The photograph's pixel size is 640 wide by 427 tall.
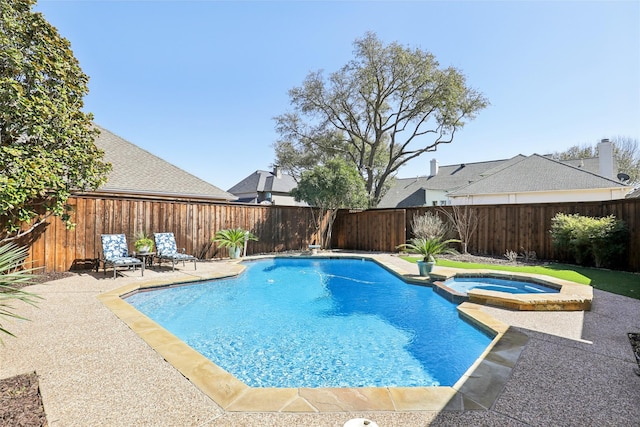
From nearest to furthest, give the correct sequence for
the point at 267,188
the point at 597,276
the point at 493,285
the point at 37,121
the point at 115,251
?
the point at 37,121, the point at 493,285, the point at 597,276, the point at 115,251, the point at 267,188

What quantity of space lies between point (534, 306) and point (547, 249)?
6.57m

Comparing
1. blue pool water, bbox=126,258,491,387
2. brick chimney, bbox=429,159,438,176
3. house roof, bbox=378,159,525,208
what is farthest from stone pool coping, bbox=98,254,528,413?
brick chimney, bbox=429,159,438,176

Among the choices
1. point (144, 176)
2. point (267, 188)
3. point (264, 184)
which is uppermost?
point (264, 184)

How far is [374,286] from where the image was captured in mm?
7609

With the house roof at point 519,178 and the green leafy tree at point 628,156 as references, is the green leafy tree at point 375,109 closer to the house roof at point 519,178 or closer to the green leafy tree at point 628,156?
the house roof at point 519,178

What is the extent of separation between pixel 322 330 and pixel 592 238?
8062 millimetres

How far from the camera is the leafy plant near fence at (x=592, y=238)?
26.7 ft

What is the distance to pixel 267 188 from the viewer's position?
31.4 metres

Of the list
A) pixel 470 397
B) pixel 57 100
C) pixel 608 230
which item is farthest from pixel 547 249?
pixel 57 100

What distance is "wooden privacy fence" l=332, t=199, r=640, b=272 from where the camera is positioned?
859cm

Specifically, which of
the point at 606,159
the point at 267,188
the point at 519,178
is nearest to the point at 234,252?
the point at 519,178

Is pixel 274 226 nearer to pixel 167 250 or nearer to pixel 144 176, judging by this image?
pixel 167 250

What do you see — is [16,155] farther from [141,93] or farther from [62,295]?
[141,93]

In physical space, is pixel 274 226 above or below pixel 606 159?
below
